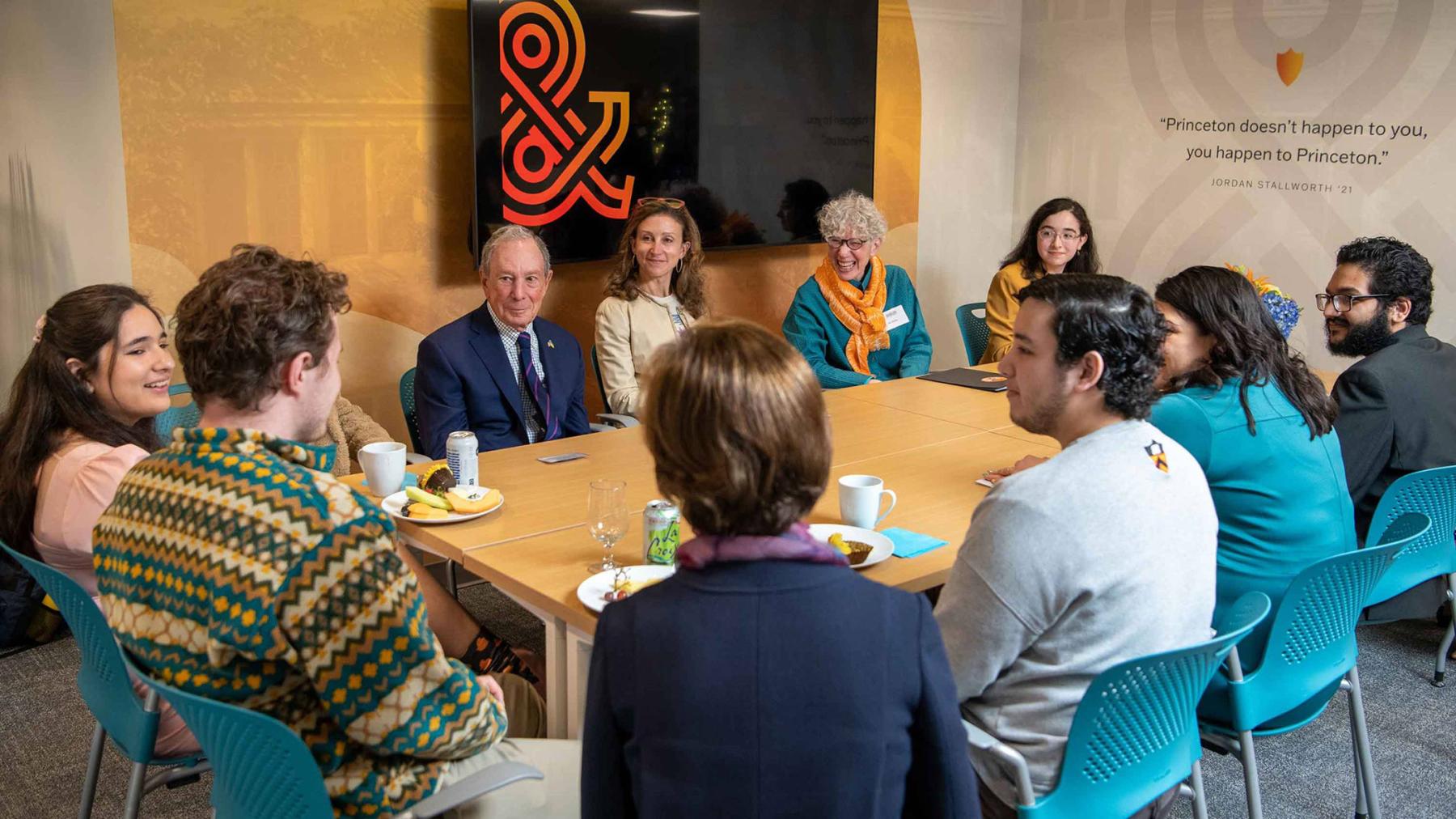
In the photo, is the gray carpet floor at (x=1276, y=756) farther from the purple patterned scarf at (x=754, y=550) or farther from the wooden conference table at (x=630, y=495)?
the purple patterned scarf at (x=754, y=550)

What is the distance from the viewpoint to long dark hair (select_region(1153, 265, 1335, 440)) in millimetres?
2529

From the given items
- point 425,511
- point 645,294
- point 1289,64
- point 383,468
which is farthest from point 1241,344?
point 1289,64

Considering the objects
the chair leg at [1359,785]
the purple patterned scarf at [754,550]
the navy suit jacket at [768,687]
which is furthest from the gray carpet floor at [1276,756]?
the purple patterned scarf at [754,550]

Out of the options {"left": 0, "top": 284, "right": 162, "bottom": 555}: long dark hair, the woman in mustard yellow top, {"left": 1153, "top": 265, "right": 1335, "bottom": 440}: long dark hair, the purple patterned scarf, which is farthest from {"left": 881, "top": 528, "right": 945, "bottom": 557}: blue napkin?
the woman in mustard yellow top

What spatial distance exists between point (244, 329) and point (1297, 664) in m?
1.97

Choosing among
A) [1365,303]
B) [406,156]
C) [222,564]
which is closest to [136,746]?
[222,564]

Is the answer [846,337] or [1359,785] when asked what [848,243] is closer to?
[846,337]

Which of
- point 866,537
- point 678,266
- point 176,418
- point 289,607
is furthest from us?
point 678,266

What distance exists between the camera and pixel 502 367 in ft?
12.4

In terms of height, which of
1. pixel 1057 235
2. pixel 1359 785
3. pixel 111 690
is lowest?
pixel 1359 785

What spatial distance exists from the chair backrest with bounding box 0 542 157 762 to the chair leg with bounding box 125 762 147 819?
5 cm

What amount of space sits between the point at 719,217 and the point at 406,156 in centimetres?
143

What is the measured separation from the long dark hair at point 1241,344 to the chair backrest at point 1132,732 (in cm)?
67

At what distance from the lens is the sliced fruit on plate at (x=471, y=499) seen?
259cm
